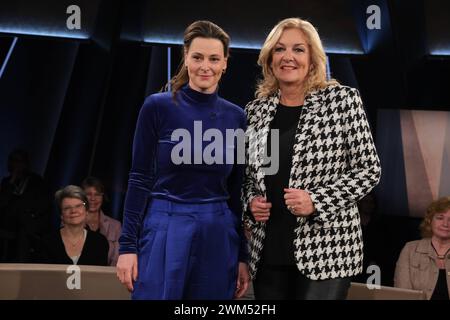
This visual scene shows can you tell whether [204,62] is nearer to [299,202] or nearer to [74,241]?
[299,202]

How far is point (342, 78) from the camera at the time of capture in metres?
→ 5.11

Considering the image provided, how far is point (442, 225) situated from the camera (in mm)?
3873

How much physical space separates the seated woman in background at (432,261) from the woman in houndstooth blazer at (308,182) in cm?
186

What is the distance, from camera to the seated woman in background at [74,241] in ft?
12.7

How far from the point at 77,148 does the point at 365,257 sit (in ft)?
6.57

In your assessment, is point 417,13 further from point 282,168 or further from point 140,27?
point 282,168

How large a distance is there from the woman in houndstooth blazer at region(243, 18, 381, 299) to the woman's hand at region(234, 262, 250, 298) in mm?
22

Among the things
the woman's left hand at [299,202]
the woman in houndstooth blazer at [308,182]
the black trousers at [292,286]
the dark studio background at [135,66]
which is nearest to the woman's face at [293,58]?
the woman in houndstooth blazer at [308,182]

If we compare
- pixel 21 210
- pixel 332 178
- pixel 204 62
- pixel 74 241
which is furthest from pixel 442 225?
pixel 21 210

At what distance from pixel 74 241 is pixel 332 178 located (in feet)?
7.10

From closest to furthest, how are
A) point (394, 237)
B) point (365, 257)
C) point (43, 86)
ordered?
point (365, 257) < point (394, 237) < point (43, 86)

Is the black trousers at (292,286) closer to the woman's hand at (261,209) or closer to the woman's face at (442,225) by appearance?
the woman's hand at (261,209)

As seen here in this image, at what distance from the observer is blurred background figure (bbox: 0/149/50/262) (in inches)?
172
